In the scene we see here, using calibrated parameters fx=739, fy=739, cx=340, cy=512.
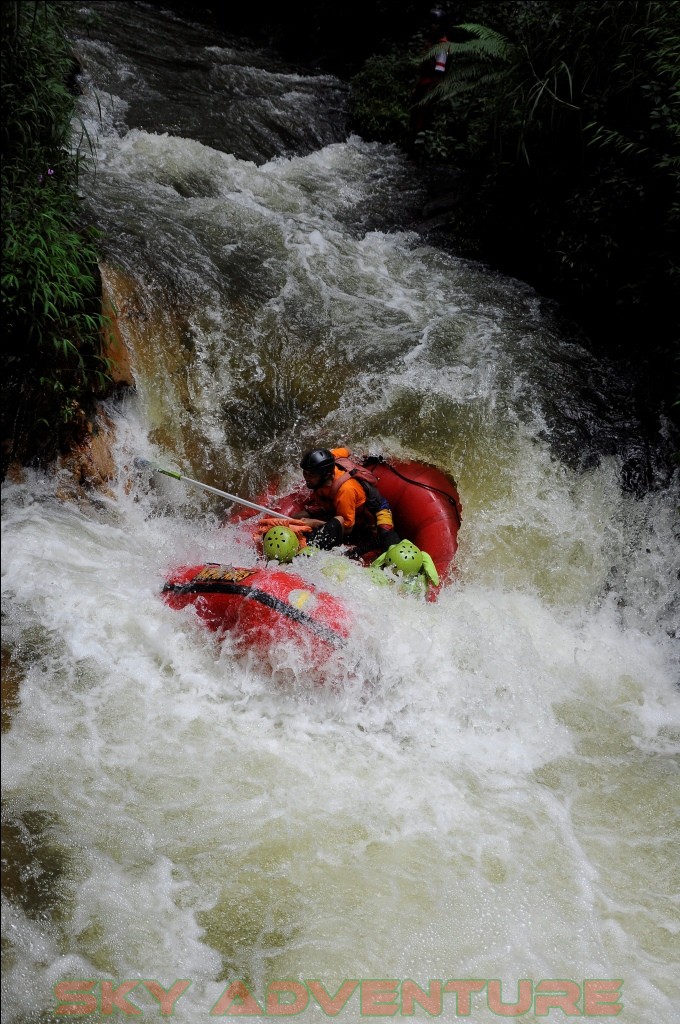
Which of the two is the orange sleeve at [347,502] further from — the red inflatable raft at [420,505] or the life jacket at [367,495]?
the red inflatable raft at [420,505]

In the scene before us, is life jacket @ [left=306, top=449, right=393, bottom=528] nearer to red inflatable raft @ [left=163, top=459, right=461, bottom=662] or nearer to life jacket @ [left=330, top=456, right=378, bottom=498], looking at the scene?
life jacket @ [left=330, top=456, right=378, bottom=498]

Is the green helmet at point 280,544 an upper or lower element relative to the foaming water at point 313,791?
upper

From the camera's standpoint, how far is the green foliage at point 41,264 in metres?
4.21

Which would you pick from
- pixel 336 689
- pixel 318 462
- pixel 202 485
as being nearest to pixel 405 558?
pixel 318 462

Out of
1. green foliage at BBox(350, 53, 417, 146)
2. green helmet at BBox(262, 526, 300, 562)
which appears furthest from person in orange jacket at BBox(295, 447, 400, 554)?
green foliage at BBox(350, 53, 417, 146)

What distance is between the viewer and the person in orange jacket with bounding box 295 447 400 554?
15.1ft

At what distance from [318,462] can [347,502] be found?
1.04 ft

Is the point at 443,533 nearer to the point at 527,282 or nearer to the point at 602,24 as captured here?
the point at 527,282

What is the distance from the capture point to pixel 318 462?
15.1ft

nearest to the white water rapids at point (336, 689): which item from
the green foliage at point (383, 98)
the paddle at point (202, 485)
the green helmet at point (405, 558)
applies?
the paddle at point (202, 485)

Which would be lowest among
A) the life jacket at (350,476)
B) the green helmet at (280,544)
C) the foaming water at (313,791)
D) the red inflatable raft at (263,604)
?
the foaming water at (313,791)

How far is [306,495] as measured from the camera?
5145mm

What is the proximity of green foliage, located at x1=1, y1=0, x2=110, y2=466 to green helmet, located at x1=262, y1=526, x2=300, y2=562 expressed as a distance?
1.39 meters

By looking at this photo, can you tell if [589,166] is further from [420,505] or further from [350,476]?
[350,476]
